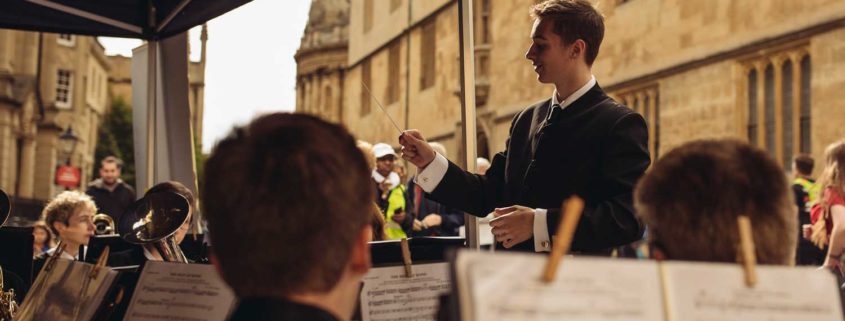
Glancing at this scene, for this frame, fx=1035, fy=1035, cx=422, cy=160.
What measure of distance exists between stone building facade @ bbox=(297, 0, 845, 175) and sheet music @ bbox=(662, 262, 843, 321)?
30.3 ft

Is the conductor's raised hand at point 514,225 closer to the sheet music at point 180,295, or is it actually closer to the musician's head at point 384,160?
the sheet music at point 180,295

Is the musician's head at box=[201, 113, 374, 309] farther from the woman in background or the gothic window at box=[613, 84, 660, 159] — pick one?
the gothic window at box=[613, 84, 660, 159]

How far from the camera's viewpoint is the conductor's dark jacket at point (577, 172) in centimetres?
306

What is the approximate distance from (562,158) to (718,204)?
1.49 meters

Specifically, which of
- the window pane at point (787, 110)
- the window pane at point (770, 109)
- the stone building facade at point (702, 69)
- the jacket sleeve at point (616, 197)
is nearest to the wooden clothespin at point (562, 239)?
the jacket sleeve at point (616, 197)

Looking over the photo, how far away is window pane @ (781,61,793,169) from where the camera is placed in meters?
14.7

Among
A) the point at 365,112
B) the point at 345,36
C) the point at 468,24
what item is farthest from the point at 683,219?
the point at 345,36

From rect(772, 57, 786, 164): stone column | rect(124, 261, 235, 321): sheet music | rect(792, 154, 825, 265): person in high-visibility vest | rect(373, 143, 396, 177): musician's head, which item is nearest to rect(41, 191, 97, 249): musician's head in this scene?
rect(373, 143, 396, 177): musician's head

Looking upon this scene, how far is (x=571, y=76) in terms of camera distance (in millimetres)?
3383

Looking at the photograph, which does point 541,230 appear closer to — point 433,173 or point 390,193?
point 433,173

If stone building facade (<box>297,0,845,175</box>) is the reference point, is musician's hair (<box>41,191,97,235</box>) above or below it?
below

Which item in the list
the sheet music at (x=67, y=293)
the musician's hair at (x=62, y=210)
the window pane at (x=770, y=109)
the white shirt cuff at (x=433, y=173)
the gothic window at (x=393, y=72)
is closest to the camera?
the sheet music at (x=67, y=293)

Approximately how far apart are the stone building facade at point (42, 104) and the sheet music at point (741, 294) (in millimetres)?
27704

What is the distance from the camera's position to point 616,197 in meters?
3.08
